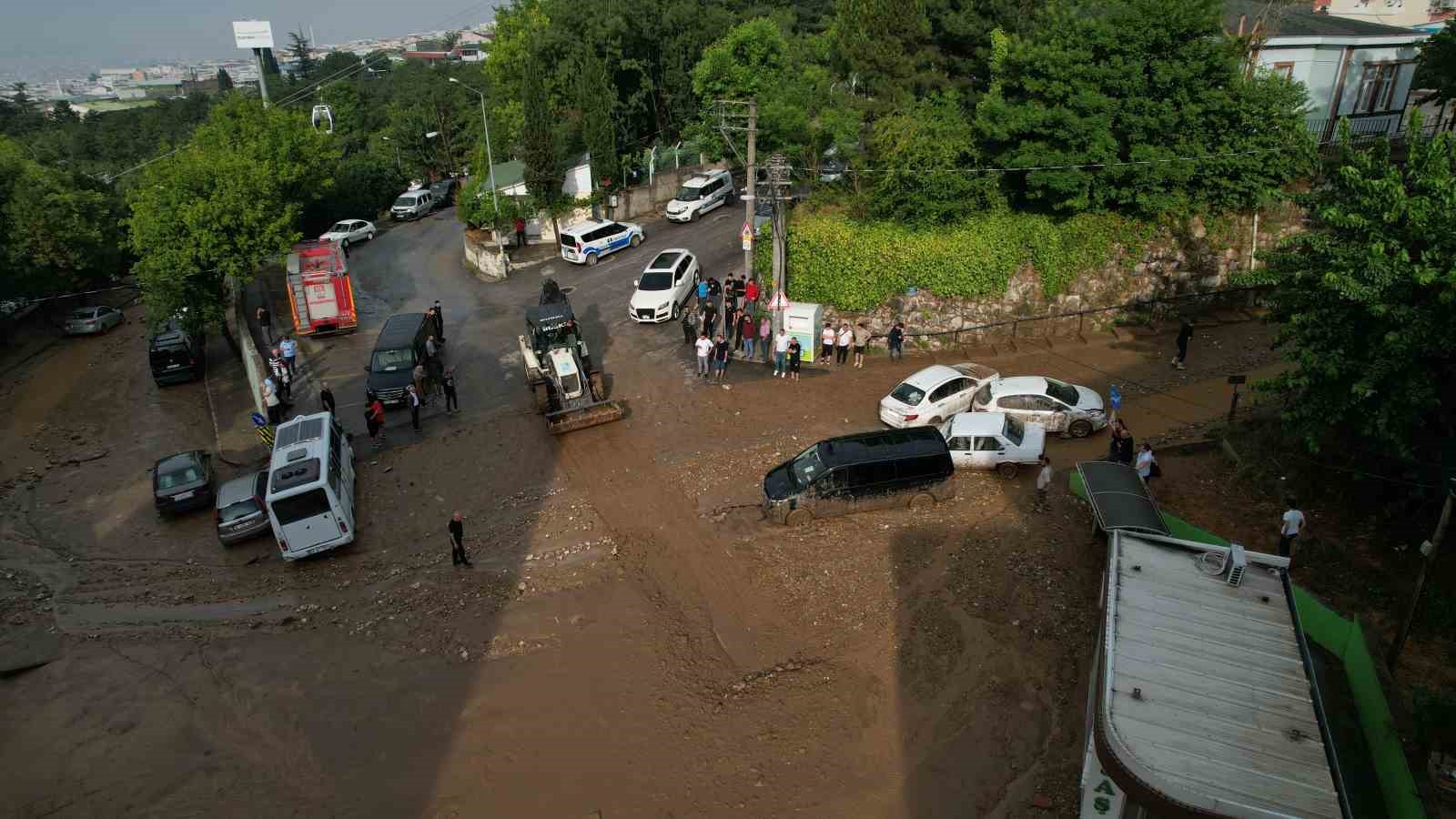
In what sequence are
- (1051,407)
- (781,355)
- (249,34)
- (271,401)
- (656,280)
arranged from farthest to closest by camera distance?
(249,34) → (656,280) → (781,355) → (271,401) → (1051,407)

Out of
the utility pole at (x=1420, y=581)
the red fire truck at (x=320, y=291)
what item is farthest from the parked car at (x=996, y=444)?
the red fire truck at (x=320, y=291)

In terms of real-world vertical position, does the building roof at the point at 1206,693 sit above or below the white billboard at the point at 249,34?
below

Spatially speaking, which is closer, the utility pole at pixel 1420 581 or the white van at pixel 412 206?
the utility pole at pixel 1420 581

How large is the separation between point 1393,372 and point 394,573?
57.7 ft

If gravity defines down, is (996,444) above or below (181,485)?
above

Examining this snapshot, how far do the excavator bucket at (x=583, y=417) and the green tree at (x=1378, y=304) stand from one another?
46.2 feet

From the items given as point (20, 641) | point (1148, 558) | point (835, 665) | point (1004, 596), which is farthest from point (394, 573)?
point (1148, 558)

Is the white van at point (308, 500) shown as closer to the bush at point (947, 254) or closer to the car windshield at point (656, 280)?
the car windshield at point (656, 280)

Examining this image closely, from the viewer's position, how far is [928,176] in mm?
24266

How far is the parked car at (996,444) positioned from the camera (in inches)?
683

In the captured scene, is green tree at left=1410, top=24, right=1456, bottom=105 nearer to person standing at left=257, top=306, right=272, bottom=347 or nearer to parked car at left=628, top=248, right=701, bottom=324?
parked car at left=628, top=248, right=701, bottom=324

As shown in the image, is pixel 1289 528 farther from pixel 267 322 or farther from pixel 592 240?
pixel 267 322

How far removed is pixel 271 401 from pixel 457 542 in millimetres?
9581

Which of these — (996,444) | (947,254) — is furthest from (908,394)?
(947,254)
